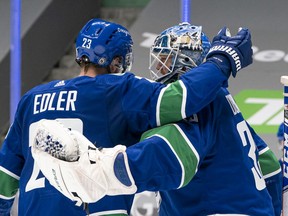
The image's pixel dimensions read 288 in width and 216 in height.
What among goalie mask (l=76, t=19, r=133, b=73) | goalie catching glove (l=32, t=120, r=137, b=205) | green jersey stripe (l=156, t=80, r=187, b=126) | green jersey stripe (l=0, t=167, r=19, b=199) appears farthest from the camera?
green jersey stripe (l=0, t=167, r=19, b=199)

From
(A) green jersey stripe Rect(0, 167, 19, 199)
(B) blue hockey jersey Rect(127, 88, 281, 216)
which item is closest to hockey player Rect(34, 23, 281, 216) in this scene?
(B) blue hockey jersey Rect(127, 88, 281, 216)

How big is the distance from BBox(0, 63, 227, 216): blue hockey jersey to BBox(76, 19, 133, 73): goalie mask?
6cm

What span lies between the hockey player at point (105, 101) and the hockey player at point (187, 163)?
58 mm

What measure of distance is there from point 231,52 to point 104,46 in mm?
336

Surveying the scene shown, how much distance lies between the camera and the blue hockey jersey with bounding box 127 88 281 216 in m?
2.11

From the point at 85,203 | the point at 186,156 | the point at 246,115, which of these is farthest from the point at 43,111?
the point at 246,115

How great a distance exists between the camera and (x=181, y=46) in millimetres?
2312

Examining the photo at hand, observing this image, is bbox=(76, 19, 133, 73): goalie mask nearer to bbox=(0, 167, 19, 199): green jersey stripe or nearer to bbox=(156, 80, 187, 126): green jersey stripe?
bbox=(156, 80, 187, 126): green jersey stripe

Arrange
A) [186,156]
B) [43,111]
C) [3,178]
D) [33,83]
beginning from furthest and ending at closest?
[33,83] < [3,178] < [43,111] < [186,156]

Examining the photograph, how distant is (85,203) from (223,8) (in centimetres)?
375

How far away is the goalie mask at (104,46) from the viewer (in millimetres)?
2305

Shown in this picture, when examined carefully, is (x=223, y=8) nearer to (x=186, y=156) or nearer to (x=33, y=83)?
(x=33, y=83)

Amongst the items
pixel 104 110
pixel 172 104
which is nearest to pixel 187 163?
pixel 172 104

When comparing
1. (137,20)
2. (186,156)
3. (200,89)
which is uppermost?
(200,89)
